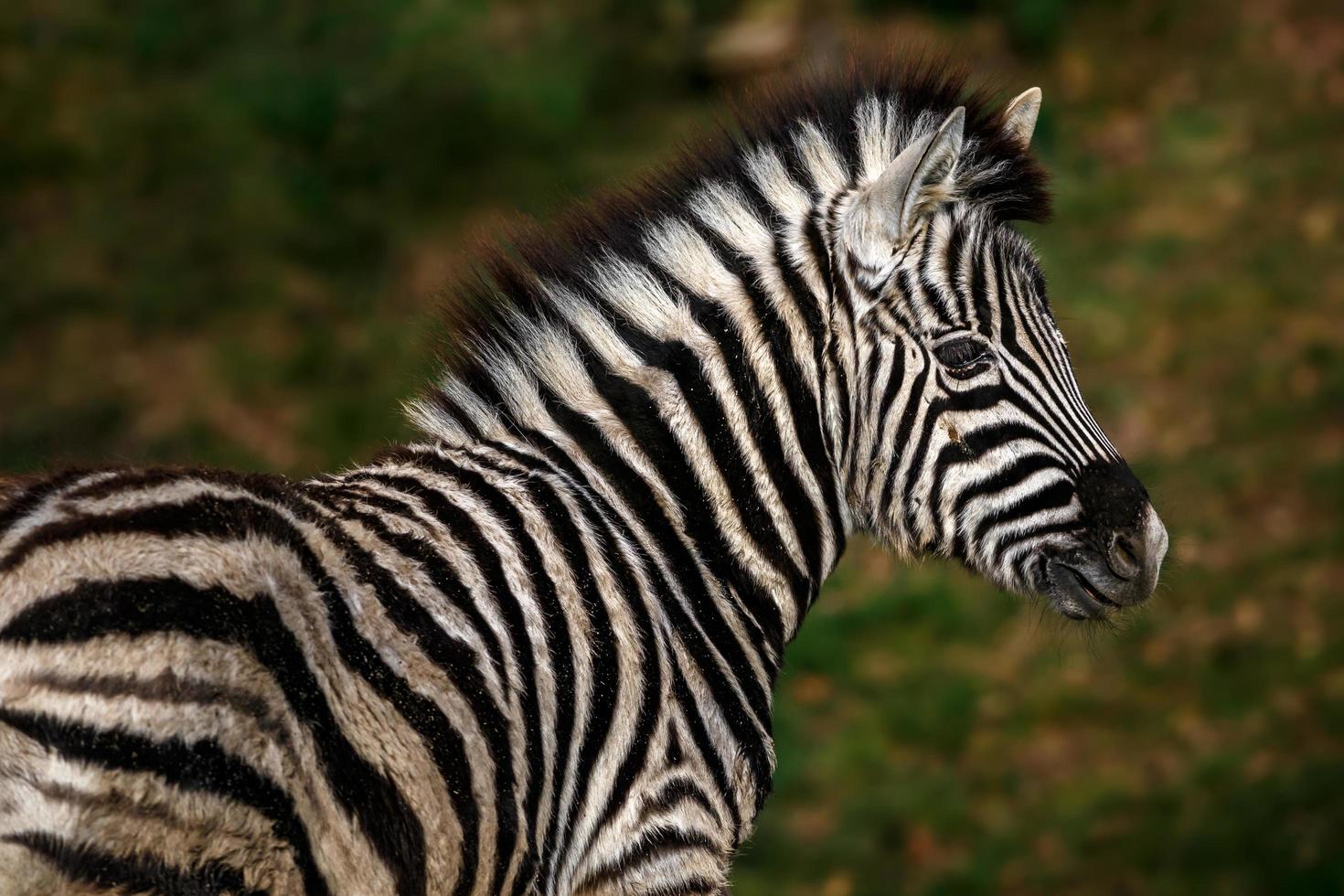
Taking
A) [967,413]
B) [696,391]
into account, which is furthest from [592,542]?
[967,413]

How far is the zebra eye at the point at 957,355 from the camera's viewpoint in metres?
4.13

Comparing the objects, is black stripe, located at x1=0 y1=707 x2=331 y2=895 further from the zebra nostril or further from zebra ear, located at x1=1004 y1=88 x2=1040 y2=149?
zebra ear, located at x1=1004 y1=88 x2=1040 y2=149

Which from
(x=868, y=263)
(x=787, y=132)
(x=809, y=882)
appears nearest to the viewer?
(x=868, y=263)

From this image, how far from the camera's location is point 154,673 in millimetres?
2951

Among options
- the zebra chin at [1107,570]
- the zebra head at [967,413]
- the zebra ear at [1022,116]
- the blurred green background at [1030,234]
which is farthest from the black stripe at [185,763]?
the blurred green background at [1030,234]

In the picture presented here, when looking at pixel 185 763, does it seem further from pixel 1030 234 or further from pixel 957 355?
pixel 1030 234

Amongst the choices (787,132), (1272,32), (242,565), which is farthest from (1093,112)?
(242,565)

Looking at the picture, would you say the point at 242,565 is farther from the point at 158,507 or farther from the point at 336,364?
the point at 336,364

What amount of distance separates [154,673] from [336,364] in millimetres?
9303

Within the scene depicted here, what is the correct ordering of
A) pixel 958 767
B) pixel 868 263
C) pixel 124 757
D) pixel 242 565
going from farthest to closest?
1. pixel 958 767
2. pixel 868 263
3. pixel 242 565
4. pixel 124 757

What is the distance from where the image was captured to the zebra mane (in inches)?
168

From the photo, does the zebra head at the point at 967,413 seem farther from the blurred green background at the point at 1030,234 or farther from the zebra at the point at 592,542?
the blurred green background at the point at 1030,234

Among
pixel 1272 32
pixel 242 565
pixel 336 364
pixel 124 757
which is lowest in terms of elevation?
pixel 124 757

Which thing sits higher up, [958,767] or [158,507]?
[958,767]
